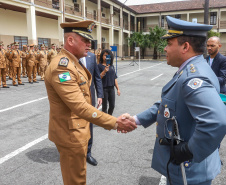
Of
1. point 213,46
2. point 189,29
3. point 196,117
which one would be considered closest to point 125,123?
point 196,117

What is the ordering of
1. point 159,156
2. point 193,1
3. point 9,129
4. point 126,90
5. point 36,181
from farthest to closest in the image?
point 193,1, point 126,90, point 9,129, point 36,181, point 159,156

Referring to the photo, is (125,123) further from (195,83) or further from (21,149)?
(21,149)

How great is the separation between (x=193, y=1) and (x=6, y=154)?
157 feet

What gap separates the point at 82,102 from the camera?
2064 millimetres

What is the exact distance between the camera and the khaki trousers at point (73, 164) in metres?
2.23

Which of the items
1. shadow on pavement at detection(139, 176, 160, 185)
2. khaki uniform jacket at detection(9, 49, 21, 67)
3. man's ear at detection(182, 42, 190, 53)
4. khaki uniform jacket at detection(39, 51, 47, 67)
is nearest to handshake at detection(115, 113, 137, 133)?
man's ear at detection(182, 42, 190, 53)

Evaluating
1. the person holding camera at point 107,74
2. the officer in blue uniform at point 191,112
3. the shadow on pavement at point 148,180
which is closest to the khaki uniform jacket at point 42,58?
the person holding camera at point 107,74

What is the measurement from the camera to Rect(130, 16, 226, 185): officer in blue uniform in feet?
4.44

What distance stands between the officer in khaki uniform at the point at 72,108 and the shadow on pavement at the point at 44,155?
1.48 m

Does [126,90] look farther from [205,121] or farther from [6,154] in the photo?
[205,121]

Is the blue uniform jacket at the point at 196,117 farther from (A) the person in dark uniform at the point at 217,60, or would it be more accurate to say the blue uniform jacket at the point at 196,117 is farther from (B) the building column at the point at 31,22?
(B) the building column at the point at 31,22

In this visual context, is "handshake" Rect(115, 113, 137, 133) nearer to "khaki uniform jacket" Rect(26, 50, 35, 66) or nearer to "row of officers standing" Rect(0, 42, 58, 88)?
"row of officers standing" Rect(0, 42, 58, 88)

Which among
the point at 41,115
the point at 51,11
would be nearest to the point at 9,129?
the point at 41,115

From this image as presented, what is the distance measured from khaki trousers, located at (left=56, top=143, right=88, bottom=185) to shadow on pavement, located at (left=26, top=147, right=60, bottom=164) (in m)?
1.44
